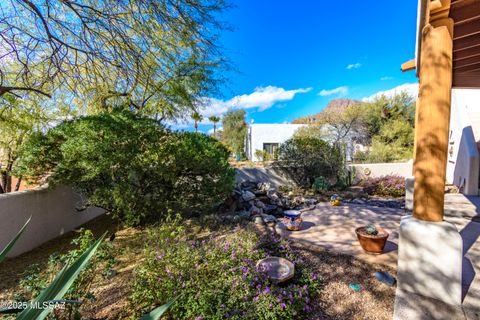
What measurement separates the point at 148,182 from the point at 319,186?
233 inches

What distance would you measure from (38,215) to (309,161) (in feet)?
26.5

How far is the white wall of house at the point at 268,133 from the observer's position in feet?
66.1

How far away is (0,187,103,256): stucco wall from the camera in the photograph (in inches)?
149

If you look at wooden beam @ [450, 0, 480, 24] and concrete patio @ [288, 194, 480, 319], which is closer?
wooden beam @ [450, 0, 480, 24]

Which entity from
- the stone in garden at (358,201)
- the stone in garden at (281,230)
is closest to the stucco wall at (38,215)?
the stone in garden at (281,230)

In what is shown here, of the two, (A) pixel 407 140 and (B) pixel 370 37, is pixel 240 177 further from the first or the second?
(A) pixel 407 140

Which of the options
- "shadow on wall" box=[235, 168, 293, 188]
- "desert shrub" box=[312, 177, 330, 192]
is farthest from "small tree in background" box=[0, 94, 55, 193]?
"desert shrub" box=[312, 177, 330, 192]

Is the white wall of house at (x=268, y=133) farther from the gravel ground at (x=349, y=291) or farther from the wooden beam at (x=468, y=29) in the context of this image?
the wooden beam at (x=468, y=29)

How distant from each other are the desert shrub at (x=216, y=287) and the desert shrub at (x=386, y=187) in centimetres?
656

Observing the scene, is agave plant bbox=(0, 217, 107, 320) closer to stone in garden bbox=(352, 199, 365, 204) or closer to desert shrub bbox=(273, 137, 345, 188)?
stone in garden bbox=(352, 199, 365, 204)

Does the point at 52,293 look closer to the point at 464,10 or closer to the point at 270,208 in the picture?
the point at 464,10

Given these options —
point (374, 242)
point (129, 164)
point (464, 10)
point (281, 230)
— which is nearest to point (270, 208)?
point (281, 230)

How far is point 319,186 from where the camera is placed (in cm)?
797

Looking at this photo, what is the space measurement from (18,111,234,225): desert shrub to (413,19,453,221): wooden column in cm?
314
